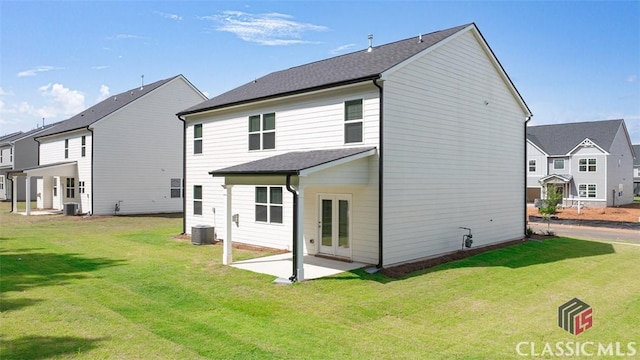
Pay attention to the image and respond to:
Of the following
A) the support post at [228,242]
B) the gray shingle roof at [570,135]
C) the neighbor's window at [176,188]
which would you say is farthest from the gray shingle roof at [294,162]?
the gray shingle roof at [570,135]

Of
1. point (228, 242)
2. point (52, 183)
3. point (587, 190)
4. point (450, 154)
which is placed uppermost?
point (450, 154)

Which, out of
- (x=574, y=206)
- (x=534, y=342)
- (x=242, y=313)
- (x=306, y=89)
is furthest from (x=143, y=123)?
(x=574, y=206)

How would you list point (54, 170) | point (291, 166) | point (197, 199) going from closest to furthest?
point (291, 166), point (197, 199), point (54, 170)

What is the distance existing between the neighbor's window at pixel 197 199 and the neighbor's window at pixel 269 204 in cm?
435

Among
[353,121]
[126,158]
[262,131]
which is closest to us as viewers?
[353,121]

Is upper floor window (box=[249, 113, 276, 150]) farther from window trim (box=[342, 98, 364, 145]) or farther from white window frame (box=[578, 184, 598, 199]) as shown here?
white window frame (box=[578, 184, 598, 199])

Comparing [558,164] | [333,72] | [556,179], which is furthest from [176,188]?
[558,164]

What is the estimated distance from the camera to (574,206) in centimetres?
4459

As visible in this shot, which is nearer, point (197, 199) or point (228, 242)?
point (228, 242)

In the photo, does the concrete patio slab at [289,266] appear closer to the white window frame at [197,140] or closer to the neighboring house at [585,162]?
the white window frame at [197,140]

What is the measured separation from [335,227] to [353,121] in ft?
11.3

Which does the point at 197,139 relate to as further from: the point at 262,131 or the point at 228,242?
the point at 228,242

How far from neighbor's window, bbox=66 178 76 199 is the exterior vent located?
19.1m

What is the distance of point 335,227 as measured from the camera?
1392 cm
